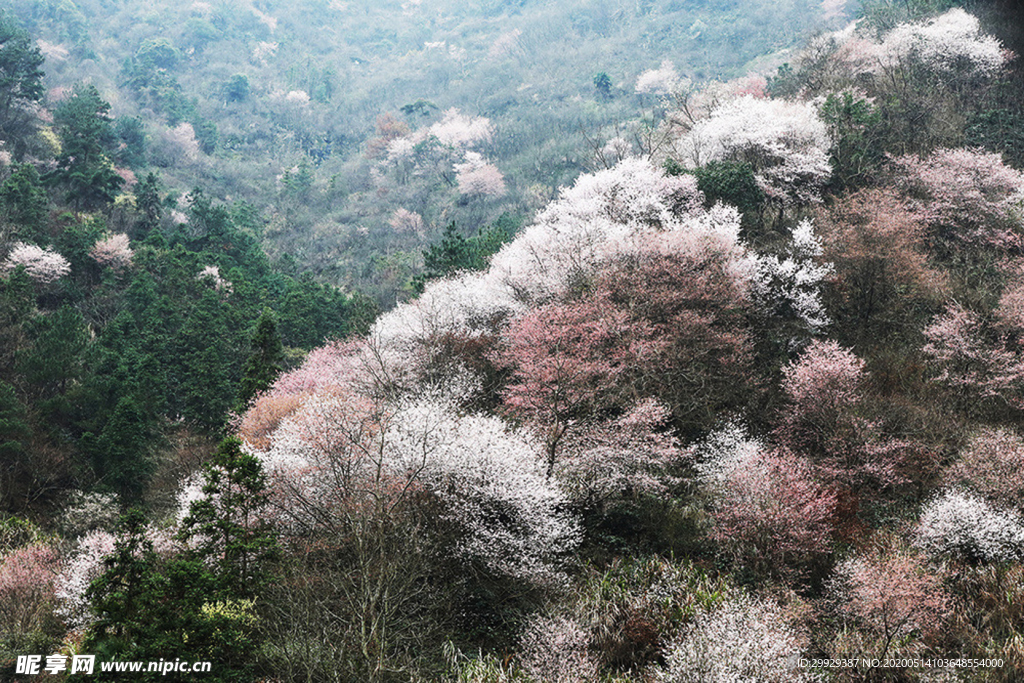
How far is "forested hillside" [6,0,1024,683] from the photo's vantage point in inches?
430

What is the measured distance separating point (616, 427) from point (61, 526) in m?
19.7

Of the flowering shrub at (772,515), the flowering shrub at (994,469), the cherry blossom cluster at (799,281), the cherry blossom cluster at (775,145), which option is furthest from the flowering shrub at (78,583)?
the cherry blossom cluster at (775,145)

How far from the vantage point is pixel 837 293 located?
71.5 ft

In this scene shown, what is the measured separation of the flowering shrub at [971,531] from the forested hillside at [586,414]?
68 millimetres

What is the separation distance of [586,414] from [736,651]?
813 cm

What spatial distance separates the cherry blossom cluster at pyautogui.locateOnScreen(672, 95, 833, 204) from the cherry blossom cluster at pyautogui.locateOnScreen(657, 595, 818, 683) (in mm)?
20612

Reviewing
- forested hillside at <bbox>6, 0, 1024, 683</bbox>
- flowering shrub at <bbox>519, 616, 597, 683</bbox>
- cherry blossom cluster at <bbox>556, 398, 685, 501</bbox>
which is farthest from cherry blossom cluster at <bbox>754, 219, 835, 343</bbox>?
flowering shrub at <bbox>519, 616, 597, 683</bbox>

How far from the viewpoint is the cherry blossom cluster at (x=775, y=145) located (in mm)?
26125

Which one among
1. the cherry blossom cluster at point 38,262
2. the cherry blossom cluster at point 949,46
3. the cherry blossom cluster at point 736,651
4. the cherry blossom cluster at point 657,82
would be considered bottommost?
the cherry blossom cluster at point 38,262

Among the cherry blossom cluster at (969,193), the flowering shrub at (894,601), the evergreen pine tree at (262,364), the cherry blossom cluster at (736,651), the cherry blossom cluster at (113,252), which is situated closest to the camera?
the cherry blossom cluster at (736,651)

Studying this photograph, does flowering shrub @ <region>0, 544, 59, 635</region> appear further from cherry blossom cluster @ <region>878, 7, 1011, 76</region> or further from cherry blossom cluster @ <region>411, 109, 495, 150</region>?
cherry blossom cluster @ <region>411, 109, 495, 150</region>

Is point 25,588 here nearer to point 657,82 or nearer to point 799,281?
point 799,281

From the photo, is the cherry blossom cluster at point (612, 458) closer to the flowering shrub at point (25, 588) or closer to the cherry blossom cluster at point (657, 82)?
the flowering shrub at point (25, 588)

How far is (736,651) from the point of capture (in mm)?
9375
